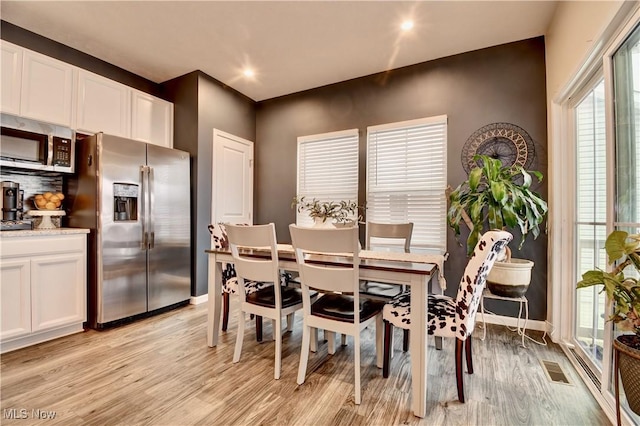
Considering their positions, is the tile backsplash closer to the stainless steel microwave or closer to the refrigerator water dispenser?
the stainless steel microwave

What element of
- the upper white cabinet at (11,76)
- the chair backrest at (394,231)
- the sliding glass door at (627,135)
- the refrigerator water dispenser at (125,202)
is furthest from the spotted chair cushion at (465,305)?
the upper white cabinet at (11,76)

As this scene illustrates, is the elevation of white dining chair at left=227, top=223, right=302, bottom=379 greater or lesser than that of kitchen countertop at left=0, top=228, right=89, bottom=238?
lesser

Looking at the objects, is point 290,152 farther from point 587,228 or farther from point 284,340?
point 587,228

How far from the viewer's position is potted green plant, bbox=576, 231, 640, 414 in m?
1.19

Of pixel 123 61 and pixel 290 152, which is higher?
pixel 123 61

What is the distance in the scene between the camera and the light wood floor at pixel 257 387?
5.10 feet

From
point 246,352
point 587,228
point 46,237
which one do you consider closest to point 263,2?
point 46,237

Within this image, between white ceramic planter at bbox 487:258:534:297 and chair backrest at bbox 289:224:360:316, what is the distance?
142 centimetres

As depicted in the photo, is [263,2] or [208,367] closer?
[208,367]

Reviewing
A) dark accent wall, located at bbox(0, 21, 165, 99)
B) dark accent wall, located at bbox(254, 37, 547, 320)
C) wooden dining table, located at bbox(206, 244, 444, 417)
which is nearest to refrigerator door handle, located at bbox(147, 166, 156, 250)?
dark accent wall, located at bbox(0, 21, 165, 99)

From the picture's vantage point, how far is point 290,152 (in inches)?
165

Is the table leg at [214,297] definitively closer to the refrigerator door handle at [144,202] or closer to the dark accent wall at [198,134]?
the refrigerator door handle at [144,202]

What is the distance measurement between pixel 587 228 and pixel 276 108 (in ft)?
12.4

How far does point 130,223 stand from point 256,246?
1.76 metres
